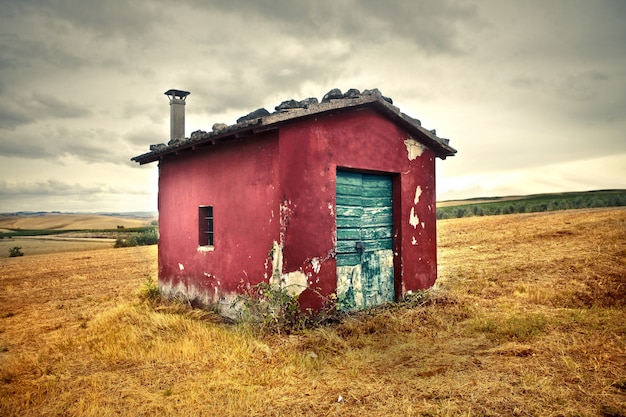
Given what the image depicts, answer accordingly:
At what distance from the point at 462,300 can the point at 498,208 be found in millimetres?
36366

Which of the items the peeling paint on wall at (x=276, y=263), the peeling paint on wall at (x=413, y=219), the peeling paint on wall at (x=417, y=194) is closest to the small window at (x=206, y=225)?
the peeling paint on wall at (x=276, y=263)

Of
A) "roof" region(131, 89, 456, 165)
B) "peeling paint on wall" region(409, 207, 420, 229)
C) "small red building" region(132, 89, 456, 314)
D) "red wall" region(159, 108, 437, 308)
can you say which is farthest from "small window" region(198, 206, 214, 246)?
"peeling paint on wall" region(409, 207, 420, 229)

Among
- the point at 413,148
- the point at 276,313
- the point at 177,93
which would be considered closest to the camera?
the point at 276,313

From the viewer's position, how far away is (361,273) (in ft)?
25.5

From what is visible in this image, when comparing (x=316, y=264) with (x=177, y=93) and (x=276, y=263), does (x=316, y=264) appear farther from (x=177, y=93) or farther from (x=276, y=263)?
(x=177, y=93)

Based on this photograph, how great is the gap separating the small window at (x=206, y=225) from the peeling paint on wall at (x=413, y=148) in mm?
4488

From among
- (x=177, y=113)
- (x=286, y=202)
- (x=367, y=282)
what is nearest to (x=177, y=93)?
(x=177, y=113)

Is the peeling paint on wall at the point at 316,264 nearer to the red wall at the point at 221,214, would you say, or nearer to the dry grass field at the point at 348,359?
the red wall at the point at 221,214

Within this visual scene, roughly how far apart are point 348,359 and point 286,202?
8.57 feet

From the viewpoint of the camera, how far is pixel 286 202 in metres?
6.52

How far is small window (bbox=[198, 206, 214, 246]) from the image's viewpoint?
8430 millimetres

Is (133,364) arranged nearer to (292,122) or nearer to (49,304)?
(292,122)

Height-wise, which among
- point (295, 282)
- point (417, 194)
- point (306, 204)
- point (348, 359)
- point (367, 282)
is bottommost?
point (348, 359)

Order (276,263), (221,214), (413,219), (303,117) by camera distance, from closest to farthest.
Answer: (276,263), (303,117), (221,214), (413,219)
